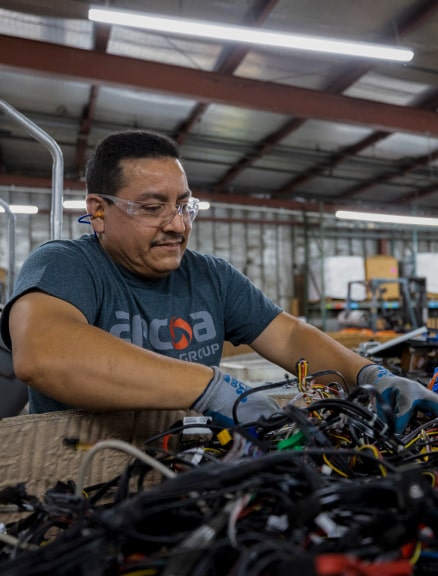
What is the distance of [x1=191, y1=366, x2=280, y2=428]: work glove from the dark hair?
2.37 feet

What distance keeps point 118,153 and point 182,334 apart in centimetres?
56

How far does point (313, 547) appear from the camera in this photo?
1.67ft

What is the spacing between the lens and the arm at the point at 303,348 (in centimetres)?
145

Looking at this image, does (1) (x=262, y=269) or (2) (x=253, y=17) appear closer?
(2) (x=253, y=17)

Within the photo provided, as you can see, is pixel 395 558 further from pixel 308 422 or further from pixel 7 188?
pixel 7 188

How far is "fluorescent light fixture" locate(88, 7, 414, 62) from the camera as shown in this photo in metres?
3.54

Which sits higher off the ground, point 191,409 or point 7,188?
point 7,188

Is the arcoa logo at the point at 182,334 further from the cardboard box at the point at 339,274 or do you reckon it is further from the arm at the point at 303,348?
the cardboard box at the point at 339,274

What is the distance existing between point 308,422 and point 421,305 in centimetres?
942

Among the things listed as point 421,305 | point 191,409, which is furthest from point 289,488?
point 421,305

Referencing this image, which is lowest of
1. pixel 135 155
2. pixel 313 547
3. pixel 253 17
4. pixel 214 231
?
pixel 313 547

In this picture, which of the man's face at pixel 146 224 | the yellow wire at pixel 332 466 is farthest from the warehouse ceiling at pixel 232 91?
the yellow wire at pixel 332 466

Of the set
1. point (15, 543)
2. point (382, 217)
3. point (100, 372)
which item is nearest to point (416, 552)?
point (15, 543)

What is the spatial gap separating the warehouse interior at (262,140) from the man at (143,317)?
0.11 meters
